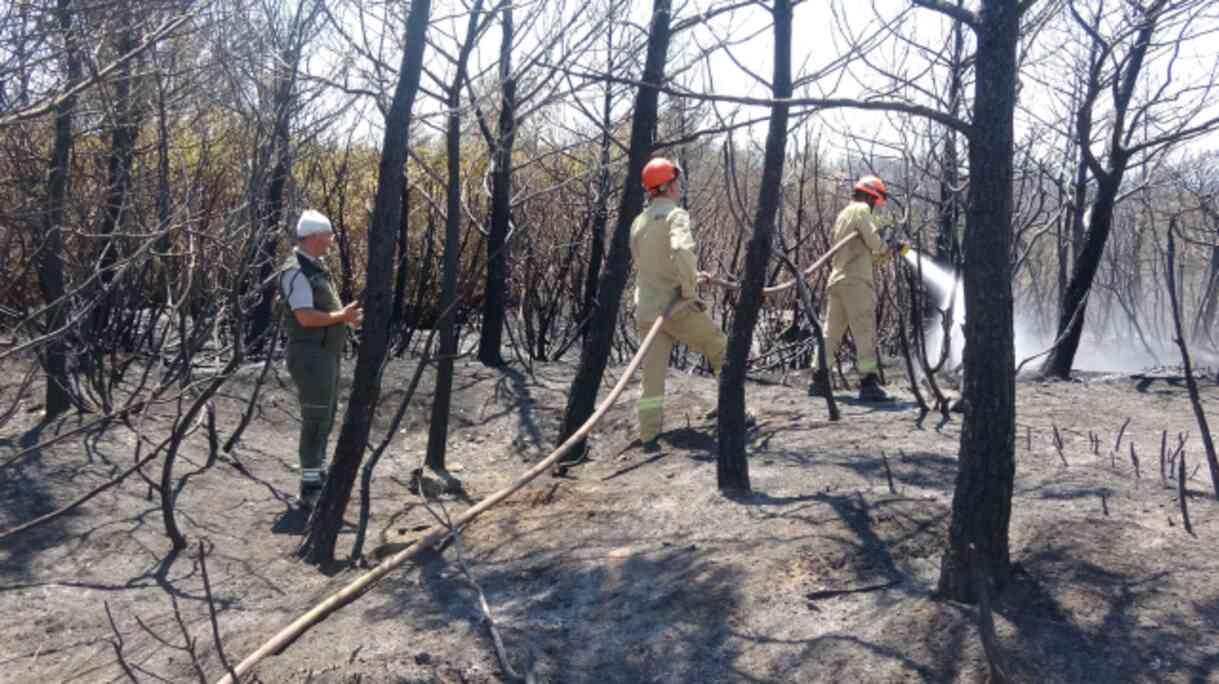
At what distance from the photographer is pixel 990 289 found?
3768 mm

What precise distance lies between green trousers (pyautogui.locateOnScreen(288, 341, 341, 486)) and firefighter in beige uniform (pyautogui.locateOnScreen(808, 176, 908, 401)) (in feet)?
11.9

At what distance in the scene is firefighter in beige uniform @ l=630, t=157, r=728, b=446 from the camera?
6871mm

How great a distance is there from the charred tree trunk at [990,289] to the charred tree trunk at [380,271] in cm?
A: 258

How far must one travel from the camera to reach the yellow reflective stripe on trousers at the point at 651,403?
710cm

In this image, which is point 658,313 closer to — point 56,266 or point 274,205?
point 56,266

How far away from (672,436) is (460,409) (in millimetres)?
2499

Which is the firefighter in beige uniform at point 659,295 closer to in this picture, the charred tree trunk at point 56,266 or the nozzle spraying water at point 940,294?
the charred tree trunk at point 56,266

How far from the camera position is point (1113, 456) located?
5801 millimetres

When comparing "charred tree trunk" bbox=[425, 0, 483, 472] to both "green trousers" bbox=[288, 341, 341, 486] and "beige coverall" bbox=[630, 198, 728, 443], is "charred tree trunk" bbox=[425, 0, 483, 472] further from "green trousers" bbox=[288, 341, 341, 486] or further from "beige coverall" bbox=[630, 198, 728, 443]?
"beige coverall" bbox=[630, 198, 728, 443]

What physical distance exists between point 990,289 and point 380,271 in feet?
8.97

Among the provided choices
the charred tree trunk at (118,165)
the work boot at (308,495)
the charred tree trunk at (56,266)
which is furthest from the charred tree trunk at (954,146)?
the charred tree trunk at (56,266)

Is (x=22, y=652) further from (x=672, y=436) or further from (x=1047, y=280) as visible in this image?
(x=1047, y=280)

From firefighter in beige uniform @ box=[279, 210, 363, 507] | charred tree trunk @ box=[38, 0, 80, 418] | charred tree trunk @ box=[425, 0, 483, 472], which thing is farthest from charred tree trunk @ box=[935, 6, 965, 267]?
A: charred tree trunk @ box=[38, 0, 80, 418]

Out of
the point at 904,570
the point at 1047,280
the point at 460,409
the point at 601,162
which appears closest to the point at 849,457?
the point at 904,570
